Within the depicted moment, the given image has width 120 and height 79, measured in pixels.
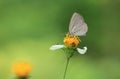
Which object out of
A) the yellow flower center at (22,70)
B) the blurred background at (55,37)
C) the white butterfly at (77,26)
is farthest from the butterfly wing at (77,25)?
the blurred background at (55,37)

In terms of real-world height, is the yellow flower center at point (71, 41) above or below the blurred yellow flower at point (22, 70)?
above

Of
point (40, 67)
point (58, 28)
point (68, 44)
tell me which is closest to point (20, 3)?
point (58, 28)

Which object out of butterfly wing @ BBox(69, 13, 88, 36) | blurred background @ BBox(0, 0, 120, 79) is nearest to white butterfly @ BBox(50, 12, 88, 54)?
butterfly wing @ BBox(69, 13, 88, 36)

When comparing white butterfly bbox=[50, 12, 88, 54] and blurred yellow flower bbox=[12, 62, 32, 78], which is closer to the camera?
blurred yellow flower bbox=[12, 62, 32, 78]

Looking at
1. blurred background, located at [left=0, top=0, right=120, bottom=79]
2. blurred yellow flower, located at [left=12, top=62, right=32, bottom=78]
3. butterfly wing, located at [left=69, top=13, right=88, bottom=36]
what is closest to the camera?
blurred yellow flower, located at [left=12, top=62, right=32, bottom=78]

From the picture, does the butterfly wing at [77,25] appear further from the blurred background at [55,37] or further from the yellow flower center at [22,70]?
the blurred background at [55,37]

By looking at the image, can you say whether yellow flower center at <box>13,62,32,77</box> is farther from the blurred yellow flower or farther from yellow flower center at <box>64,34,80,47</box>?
yellow flower center at <box>64,34,80,47</box>

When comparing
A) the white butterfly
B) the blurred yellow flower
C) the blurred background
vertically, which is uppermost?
the white butterfly
